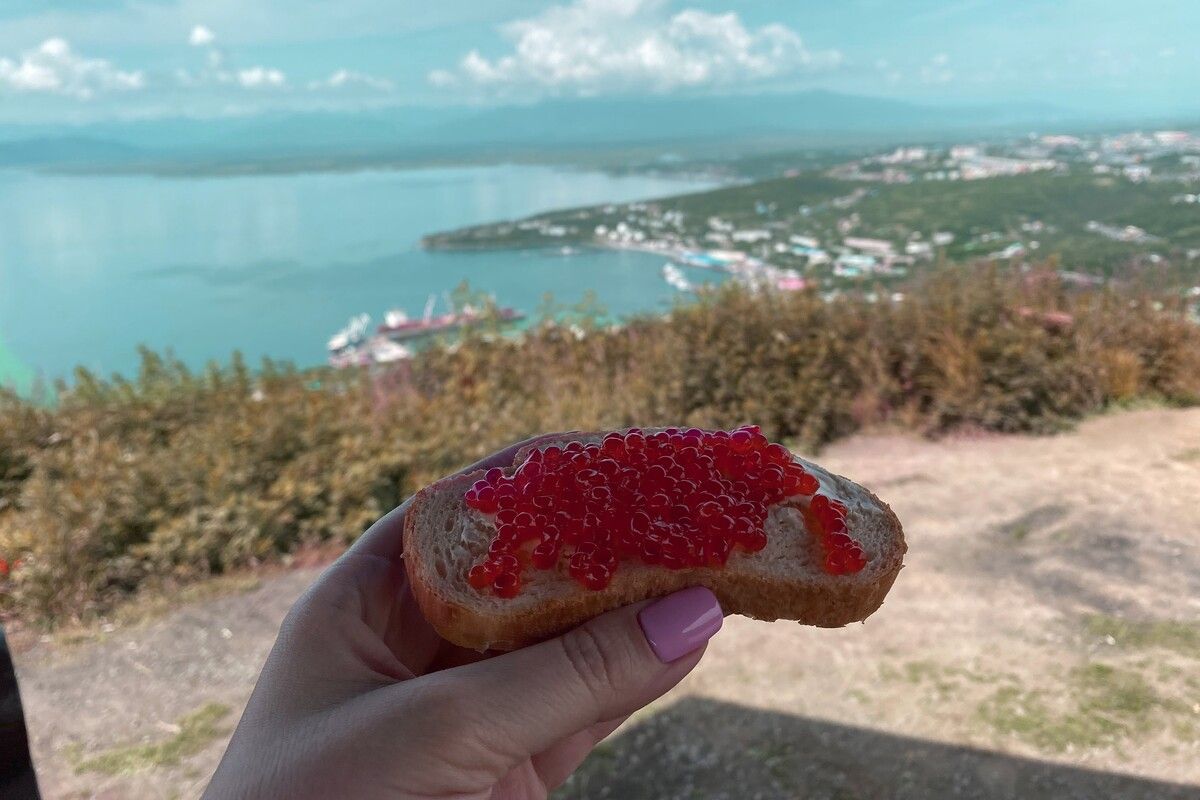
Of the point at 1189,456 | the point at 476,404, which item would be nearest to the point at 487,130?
the point at 476,404

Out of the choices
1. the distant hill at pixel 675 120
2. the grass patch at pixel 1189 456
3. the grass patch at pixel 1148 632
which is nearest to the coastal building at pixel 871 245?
the grass patch at pixel 1189 456

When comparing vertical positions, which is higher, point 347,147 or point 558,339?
point 347,147

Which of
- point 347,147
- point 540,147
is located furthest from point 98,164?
point 540,147

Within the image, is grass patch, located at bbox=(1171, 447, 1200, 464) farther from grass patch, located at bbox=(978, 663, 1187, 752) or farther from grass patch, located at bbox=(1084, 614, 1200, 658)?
grass patch, located at bbox=(978, 663, 1187, 752)

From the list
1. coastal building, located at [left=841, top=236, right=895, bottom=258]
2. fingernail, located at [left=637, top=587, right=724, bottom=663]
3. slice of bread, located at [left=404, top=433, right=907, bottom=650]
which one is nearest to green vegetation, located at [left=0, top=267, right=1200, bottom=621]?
coastal building, located at [left=841, top=236, right=895, bottom=258]

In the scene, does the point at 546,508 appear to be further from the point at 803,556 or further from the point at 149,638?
the point at 149,638

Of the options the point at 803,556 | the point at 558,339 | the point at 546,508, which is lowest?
the point at 558,339

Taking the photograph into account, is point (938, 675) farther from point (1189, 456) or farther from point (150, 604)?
point (150, 604)

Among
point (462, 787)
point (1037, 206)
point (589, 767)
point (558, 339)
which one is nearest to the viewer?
point (462, 787)
